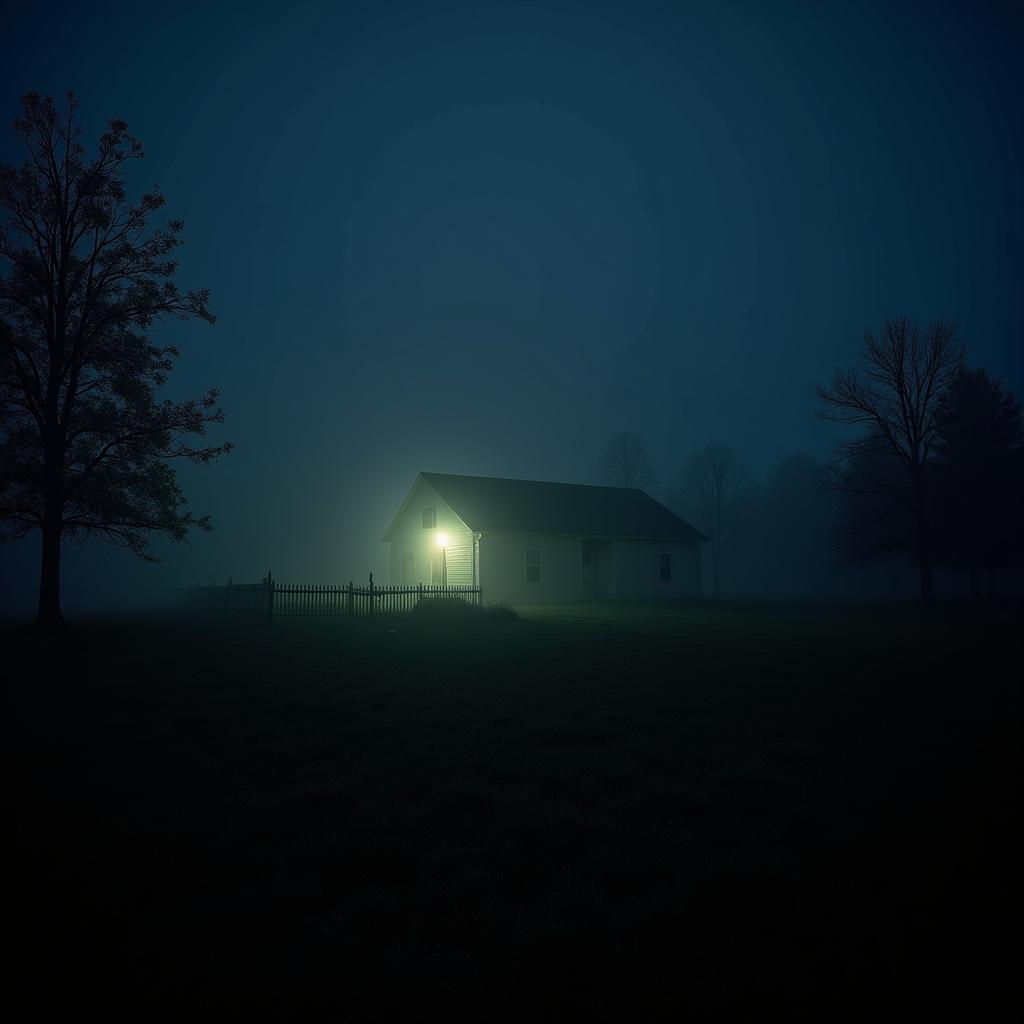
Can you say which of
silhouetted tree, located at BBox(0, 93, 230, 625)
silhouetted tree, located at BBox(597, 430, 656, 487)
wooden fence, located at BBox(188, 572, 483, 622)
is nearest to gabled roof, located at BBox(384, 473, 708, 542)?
wooden fence, located at BBox(188, 572, 483, 622)

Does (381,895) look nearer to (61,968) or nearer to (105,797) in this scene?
(61,968)

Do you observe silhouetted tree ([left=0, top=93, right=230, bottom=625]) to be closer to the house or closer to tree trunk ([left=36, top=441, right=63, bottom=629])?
tree trunk ([left=36, top=441, right=63, bottom=629])

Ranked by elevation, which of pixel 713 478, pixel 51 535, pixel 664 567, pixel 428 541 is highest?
pixel 713 478

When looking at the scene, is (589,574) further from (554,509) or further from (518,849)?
(518,849)

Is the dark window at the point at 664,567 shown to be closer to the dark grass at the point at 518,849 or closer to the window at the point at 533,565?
the window at the point at 533,565

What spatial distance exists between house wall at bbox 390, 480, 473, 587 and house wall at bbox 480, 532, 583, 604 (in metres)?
1.14

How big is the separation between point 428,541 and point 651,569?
14490mm

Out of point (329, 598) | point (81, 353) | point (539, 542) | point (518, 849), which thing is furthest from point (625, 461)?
point (518, 849)

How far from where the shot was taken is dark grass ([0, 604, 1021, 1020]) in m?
2.58

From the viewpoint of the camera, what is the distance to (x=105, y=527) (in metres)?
17.3

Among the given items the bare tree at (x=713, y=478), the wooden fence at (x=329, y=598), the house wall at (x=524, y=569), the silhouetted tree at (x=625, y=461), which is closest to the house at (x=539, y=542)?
the house wall at (x=524, y=569)

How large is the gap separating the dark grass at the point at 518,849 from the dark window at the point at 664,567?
27488 millimetres

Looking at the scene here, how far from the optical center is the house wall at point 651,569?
34.8m

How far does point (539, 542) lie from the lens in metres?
32.4
